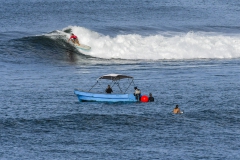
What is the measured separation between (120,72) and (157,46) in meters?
18.1

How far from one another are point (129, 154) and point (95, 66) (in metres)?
32.8

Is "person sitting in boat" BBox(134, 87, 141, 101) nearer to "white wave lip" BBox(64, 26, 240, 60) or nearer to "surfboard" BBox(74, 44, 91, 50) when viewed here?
"white wave lip" BBox(64, 26, 240, 60)

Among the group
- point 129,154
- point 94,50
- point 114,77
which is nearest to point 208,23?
point 94,50

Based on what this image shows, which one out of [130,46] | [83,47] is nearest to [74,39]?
[83,47]

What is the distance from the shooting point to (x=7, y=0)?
123875 mm

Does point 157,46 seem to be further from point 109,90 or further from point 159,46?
point 109,90

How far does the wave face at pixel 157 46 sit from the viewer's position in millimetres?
83188

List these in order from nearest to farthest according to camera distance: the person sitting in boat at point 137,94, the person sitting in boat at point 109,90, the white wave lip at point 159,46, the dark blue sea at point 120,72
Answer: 1. the dark blue sea at point 120,72
2. the person sitting in boat at point 137,94
3. the person sitting in boat at point 109,90
4. the white wave lip at point 159,46

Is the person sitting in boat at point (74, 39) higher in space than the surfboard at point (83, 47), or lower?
higher

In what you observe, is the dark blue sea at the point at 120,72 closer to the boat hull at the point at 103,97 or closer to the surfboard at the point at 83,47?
the surfboard at the point at 83,47

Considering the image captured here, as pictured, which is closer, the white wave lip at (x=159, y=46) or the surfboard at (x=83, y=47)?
the white wave lip at (x=159, y=46)

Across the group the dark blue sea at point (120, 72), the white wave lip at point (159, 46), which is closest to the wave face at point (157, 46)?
the white wave lip at point (159, 46)

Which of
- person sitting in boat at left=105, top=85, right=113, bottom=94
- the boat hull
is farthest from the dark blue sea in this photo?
person sitting in boat at left=105, top=85, right=113, bottom=94

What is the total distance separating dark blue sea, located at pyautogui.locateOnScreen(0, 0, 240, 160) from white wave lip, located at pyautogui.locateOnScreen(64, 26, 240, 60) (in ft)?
0.47
